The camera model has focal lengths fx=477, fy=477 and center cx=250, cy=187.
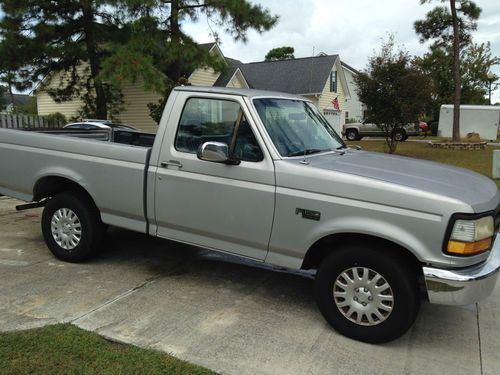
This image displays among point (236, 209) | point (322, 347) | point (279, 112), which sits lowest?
point (322, 347)

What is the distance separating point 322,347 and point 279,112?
2.11 metres

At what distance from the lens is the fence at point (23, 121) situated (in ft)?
55.1

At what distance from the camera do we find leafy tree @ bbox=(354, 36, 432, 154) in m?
17.2

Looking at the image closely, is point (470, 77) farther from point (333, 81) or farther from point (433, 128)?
point (333, 81)

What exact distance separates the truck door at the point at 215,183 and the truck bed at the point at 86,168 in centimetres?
31

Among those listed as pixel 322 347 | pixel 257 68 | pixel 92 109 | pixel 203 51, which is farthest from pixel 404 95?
pixel 257 68

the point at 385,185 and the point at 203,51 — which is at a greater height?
the point at 203,51

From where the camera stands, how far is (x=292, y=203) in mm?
3859

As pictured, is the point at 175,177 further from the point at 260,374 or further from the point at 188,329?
the point at 260,374

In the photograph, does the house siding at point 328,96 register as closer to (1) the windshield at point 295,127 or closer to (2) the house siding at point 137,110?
(2) the house siding at point 137,110

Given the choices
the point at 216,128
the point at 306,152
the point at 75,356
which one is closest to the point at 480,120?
the point at 306,152

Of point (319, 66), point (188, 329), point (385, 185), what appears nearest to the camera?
point (385, 185)

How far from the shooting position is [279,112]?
4.46 meters

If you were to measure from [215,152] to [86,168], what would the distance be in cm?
177
